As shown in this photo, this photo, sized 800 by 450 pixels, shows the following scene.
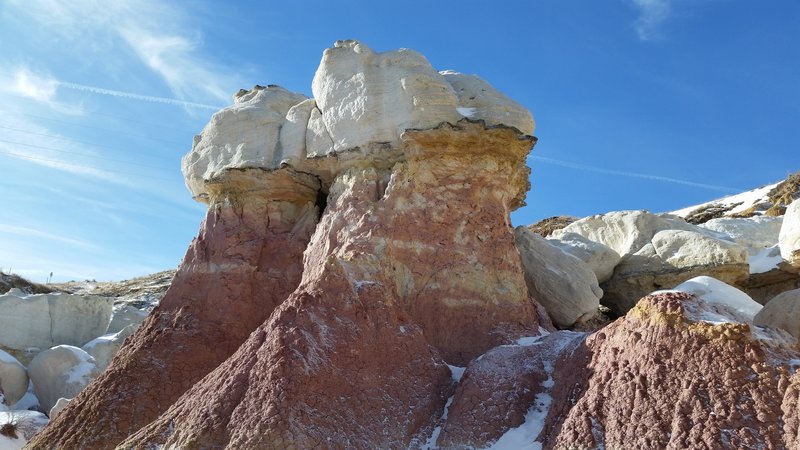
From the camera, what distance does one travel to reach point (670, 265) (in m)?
20.0

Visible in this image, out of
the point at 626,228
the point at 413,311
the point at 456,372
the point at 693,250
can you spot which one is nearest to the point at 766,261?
the point at 693,250

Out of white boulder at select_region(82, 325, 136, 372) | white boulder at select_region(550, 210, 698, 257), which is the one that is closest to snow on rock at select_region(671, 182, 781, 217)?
white boulder at select_region(550, 210, 698, 257)

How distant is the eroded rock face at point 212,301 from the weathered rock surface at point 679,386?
7.22 meters

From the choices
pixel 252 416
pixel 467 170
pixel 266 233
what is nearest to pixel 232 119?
pixel 266 233

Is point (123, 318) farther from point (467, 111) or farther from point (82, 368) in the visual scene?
point (467, 111)

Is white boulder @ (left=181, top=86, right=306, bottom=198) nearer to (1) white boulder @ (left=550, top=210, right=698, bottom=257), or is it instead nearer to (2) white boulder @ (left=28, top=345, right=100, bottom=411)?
(1) white boulder @ (left=550, top=210, right=698, bottom=257)

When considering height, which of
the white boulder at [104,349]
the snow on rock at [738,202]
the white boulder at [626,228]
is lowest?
the white boulder at [104,349]

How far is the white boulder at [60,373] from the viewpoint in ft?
79.0

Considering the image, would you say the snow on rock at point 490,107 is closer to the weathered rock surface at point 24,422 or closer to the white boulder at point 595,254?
the white boulder at point 595,254

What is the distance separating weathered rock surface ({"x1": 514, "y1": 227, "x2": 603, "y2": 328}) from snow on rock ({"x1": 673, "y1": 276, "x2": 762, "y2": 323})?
509 centimetres

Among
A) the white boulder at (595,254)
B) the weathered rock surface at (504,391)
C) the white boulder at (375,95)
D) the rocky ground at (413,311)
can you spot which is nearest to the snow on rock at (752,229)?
the rocky ground at (413,311)

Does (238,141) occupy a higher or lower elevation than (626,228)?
lower

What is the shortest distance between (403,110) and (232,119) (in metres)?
4.40

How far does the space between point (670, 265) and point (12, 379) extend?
20.2 meters
